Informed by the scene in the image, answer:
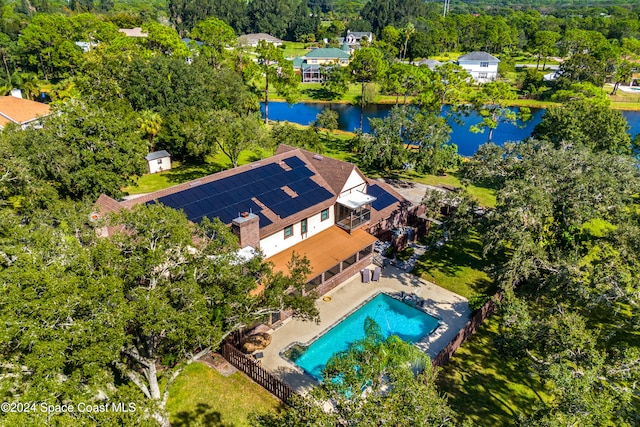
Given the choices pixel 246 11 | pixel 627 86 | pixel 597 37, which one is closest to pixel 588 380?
pixel 627 86

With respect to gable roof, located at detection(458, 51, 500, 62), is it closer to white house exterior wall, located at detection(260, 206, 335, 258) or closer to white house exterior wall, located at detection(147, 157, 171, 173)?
white house exterior wall, located at detection(147, 157, 171, 173)

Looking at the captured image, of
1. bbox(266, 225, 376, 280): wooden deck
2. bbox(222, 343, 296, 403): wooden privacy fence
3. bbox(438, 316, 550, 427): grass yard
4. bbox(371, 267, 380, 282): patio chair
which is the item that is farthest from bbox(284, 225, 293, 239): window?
bbox(438, 316, 550, 427): grass yard

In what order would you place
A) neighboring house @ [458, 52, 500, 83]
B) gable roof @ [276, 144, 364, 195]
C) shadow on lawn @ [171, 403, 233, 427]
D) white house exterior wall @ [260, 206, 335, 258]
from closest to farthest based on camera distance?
1. shadow on lawn @ [171, 403, 233, 427]
2. white house exterior wall @ [260, 206, 335, 258]
3. gable roof @ [276, 144, 364, 195]
4. neighboring house @ [458, 52, 500, 83]

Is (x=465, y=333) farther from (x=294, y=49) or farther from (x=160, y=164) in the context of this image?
(x=294, y=49)

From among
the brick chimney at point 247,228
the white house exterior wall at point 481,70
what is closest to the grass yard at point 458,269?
the brick chimney at point 247,228

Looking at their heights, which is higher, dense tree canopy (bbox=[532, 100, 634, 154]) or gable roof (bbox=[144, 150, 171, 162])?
dense tree canopy (bbox=[532, 100, 634, 154])

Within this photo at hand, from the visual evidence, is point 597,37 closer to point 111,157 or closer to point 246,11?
point 246,11

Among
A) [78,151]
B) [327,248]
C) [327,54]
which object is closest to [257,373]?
[327,248]
